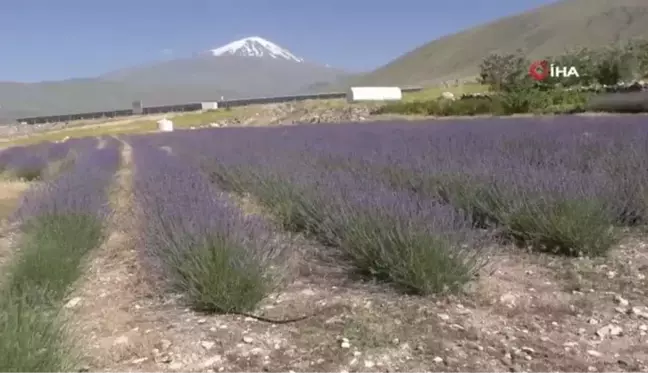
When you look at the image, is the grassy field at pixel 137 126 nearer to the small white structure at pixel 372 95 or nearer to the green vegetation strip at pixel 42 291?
the small white structure at pixel 372 95

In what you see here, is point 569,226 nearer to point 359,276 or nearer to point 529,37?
point 359,276

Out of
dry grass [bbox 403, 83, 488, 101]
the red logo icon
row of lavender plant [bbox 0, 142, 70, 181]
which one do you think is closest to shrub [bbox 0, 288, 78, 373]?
row of lavender plant [bbox 0, 142, 70, 181]

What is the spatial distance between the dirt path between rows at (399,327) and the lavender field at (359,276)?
0.04 ft

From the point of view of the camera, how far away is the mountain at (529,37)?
13350 cm

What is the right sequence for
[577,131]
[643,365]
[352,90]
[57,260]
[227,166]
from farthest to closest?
[352,90] → [577,131] → [227,166] → [57,260] → [643,365]

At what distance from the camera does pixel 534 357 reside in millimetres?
3586

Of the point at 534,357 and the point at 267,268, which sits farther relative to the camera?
the point at 267,268

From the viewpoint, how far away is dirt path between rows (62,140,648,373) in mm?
3607

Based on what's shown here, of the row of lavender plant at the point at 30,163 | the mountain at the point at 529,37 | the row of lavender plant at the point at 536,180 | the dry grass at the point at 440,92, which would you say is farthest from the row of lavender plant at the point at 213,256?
the mountain at the point at 529,37

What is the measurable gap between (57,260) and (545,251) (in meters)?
3.28

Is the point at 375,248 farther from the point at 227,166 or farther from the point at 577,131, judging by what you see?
the point at 577,131

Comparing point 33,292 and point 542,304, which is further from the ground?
point 33,292

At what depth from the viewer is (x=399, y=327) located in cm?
398

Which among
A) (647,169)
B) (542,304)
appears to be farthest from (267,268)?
(647,169)
